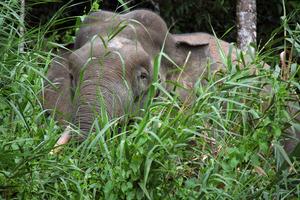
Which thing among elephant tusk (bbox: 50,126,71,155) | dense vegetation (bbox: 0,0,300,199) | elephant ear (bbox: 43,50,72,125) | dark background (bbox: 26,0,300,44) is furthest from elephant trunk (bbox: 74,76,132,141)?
dark background (bbox: 26,0,300,44)

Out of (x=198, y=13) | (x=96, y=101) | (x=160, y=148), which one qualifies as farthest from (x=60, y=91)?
(x=198, y=13)

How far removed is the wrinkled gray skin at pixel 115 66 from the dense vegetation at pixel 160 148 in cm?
87

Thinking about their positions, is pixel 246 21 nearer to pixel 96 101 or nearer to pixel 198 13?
pixel 198 13

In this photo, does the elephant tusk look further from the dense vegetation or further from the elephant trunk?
the elephant trunk

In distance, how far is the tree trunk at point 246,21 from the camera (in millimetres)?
11547

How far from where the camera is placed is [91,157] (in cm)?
668

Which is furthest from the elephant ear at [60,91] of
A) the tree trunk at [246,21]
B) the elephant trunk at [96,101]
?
the tree trunk at [246,21]

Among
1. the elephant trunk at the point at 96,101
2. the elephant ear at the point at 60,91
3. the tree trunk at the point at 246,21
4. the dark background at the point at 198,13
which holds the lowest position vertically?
the dark background at the point at 198,13

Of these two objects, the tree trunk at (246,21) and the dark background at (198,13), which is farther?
the dark background at (198,13)

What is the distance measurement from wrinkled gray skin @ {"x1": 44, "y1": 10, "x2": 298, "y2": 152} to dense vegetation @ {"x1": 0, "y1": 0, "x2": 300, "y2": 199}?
0.87 metres

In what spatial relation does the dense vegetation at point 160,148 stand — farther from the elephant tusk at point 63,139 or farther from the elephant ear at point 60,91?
the elephant ear at point 60,91

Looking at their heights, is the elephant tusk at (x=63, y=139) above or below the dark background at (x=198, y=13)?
above

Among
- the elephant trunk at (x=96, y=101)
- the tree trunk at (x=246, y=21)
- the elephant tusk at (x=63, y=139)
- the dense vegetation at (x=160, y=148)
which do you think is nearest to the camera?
the dense vegetation at (x=160, y=148)

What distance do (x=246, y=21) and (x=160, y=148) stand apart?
5.30 metres
